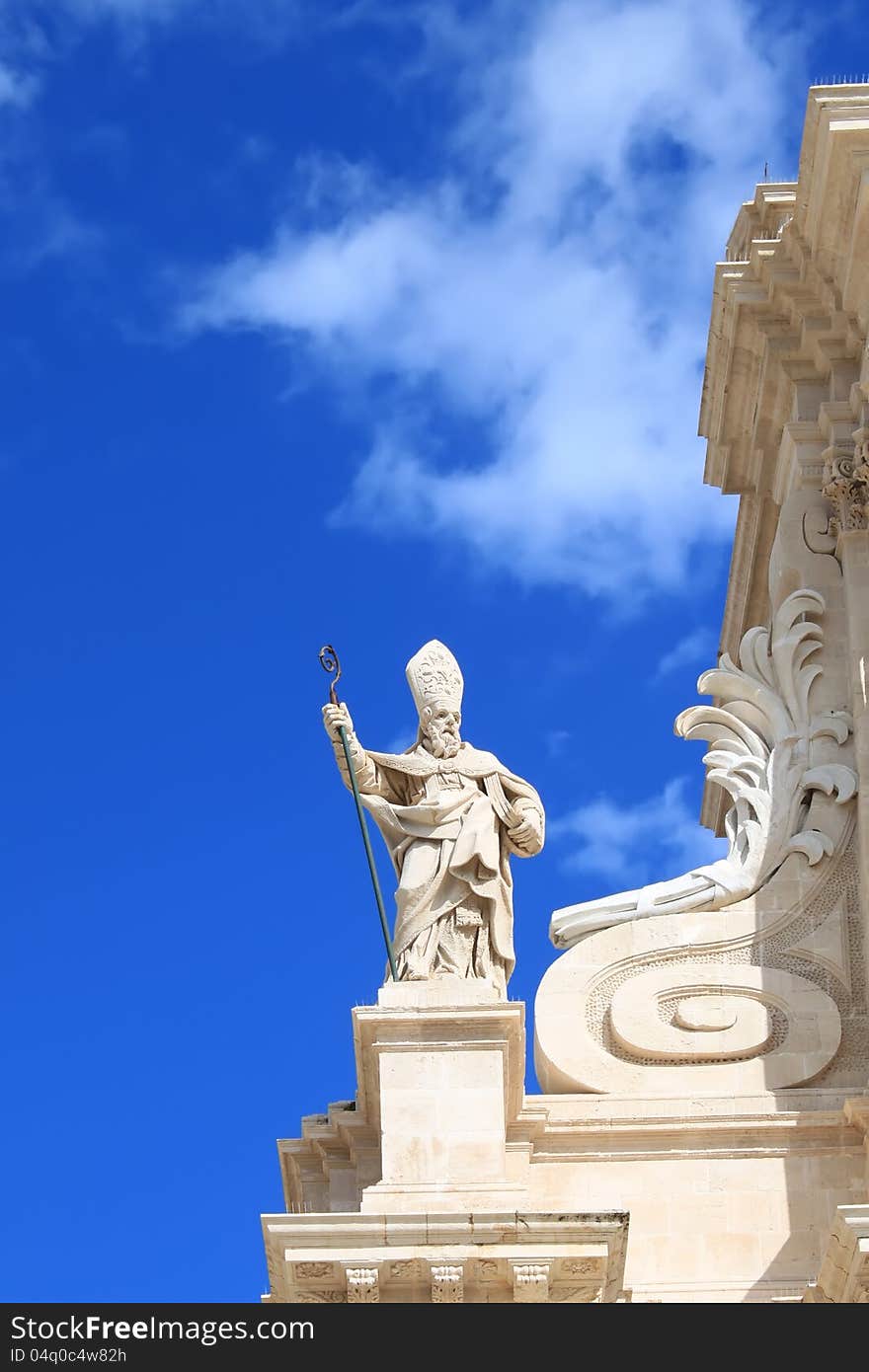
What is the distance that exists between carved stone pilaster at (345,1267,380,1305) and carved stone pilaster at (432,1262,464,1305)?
1.17ft

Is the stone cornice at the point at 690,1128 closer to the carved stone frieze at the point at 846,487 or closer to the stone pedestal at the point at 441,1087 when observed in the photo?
the stone pedestal at the point at 441,1087

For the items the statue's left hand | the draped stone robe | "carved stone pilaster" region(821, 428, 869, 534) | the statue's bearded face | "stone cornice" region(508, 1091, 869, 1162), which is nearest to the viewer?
"stone cornice" region(508, 1091, 869, 1162)

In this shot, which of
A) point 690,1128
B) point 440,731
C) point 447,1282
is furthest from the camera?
point 440,731

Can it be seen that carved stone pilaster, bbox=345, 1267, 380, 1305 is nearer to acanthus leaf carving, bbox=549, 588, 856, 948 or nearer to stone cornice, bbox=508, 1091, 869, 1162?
stone cornice, bbox=508, 1091, 869, 1162

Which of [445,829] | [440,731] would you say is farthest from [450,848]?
[440,731]

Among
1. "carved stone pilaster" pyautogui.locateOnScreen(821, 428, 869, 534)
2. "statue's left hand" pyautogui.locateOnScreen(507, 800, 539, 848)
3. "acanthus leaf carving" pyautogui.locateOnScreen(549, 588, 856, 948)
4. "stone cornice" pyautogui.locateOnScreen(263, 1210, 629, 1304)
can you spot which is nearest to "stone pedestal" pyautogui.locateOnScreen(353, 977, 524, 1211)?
"stone cornice" pyautogui.locateOnScreen(263, 1210, 629, 1304)

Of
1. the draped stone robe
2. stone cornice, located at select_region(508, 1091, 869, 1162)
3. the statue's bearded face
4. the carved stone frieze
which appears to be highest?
the carved stone frieze

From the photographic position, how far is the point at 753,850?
24.3m

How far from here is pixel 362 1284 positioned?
20594mm

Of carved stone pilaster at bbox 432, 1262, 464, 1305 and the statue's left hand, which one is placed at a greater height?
the statue's left hand

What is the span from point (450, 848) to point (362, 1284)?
375 centimetres

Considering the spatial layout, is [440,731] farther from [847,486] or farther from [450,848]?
[847,486]

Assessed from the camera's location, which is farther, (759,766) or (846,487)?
(846,487)

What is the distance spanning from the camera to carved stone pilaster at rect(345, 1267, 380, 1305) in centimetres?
2059
